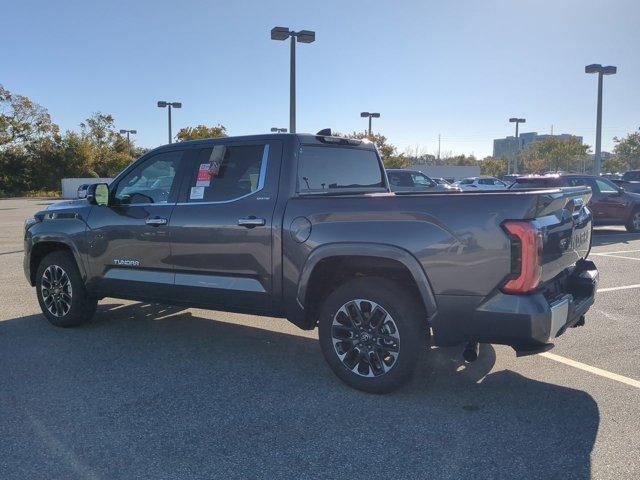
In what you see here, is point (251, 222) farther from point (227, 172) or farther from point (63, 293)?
point (63, 293)

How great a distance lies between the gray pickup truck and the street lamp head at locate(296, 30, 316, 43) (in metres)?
10.9

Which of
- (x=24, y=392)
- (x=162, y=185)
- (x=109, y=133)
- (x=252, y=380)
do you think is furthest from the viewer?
(x=109, y=133)

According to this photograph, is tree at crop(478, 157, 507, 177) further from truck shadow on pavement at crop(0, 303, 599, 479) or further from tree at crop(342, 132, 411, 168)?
truck shadow on pavement at crop(0, 303, 599, 479)

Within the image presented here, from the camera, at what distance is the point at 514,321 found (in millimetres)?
3502

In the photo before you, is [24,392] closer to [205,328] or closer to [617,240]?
[205,328]

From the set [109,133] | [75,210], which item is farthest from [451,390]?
[109,133]

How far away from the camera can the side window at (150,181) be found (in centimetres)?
522

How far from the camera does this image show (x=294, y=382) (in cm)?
439

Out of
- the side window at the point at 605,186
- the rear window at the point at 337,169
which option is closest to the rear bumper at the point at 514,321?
the rear window at the point at 337,169

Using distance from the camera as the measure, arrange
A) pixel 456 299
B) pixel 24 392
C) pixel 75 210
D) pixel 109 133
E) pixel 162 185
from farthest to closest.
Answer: pixel 109 133, pixel 75 210, pixel 162 185, pixel 24 392, pixel 456 299

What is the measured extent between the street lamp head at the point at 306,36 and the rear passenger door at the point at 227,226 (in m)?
11.4

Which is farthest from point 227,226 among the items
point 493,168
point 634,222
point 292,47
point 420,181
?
point 493,168

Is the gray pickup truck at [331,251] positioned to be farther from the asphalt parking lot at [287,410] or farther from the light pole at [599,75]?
the light pole at [599,75]

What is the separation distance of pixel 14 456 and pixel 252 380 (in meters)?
1.72
